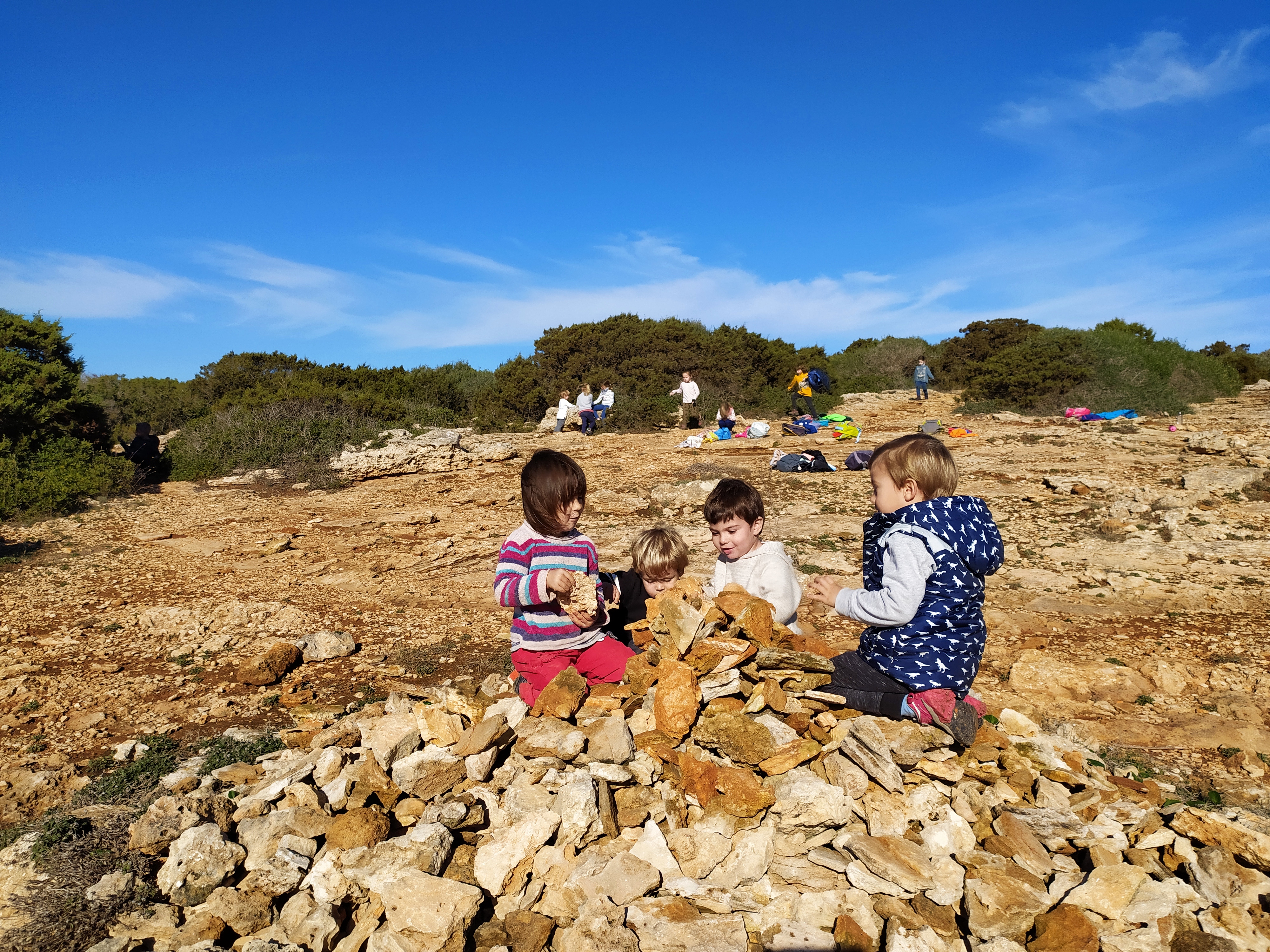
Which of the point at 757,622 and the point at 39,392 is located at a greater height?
the point at 39,392

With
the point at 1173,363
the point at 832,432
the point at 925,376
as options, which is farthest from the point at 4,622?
the point at 1173,363

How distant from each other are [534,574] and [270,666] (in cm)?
311

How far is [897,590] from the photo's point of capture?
2.60 m

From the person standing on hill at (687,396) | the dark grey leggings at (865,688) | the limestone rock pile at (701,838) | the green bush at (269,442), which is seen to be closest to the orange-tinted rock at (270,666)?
the limestone rock pile at (701,838)

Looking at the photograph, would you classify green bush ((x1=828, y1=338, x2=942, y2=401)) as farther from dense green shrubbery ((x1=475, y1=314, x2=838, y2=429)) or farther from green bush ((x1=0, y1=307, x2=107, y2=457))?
green bush ((x1=0, y1=307, x2=107, y2=457))

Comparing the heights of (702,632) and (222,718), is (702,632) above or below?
above

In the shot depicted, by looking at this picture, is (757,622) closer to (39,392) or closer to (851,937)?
(851,937)

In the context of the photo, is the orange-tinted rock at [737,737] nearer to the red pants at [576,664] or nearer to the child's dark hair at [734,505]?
the red pants at [576,664]

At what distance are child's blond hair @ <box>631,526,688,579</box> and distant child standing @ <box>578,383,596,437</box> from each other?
48.3 feet

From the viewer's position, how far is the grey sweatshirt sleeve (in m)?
2.57

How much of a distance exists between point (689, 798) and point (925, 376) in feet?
74.6

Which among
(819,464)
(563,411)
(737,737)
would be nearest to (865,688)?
(737,737)

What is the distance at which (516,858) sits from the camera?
241 cm

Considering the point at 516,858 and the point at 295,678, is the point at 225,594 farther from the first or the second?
the point at 516,858
